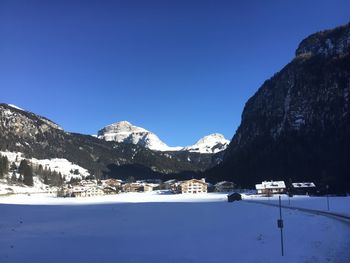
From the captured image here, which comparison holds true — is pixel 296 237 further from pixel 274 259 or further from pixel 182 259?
Answer: pixel 182 259

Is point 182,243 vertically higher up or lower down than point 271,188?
lower down

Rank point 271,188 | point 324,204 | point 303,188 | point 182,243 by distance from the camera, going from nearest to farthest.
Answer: point 182,243
point 324,204
point 271,188
point 303,188

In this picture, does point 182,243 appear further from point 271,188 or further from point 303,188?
point 303,188

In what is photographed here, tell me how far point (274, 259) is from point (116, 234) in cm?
2194

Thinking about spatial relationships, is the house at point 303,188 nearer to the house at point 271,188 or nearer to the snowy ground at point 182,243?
the house at point 271,188

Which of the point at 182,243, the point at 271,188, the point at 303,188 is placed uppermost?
the point at 271,188

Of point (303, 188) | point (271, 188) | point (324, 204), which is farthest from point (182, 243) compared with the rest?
point (303, 188)

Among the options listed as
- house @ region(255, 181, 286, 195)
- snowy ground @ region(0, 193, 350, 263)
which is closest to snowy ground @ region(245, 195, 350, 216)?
snowy ground @ region(0, 193, 350, 263)

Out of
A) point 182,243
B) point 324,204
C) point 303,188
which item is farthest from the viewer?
point 303,188

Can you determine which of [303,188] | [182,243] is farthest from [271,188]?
[182,243]

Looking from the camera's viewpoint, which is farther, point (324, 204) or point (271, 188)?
point (271, 188)

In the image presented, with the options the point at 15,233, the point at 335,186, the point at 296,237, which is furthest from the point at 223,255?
the point at 335,186

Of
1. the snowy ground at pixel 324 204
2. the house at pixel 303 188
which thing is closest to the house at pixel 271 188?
the house at pixel 303 188

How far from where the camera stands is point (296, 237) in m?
39.8
